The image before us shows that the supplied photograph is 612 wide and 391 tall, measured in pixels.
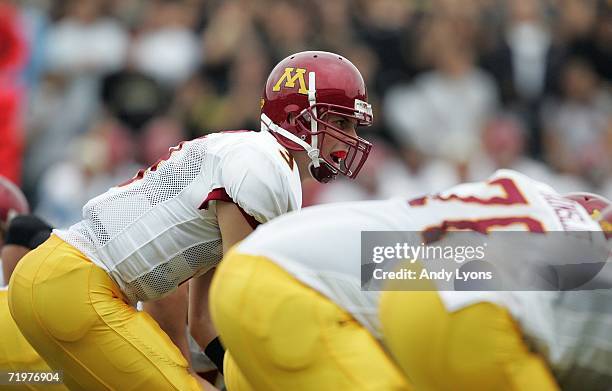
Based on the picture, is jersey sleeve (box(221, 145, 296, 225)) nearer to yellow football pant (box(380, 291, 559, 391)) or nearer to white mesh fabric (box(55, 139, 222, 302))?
white mesh fabric (box(55, 139, 222, 302))

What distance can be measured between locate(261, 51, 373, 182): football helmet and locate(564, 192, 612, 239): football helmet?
3.30ft

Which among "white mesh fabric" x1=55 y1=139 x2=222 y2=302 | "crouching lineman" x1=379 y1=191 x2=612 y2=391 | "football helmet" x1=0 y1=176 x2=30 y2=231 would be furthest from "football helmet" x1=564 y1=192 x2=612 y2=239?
"football helmet" x1=0 y1=176 x2=30 y2=231

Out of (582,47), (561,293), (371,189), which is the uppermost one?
(561,293)

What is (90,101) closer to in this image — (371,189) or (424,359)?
Answer: (371,189)

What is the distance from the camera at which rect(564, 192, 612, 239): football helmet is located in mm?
3697

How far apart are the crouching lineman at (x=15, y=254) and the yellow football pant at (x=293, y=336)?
5.07 feet

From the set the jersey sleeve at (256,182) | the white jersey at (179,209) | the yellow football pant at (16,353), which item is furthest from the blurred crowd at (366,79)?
the jersey sleeve at (256,182)

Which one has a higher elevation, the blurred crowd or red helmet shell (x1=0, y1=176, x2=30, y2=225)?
red helmet shell (x1=0, y1=176, x2=30, y2=225)

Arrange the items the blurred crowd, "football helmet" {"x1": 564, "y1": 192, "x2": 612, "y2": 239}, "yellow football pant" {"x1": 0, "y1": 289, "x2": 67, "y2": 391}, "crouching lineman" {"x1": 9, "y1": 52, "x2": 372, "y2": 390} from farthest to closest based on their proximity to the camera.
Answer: the blurred crowd < "yellow football pant" {"x1": 0, "y1": 289, "x2": 67, "y2": 391} < "crouching lineman" {"x1": 9, "y1": 52, "x2": 372, "y2": 390} < "football helmet" {"x1": 564, "y1": 192, "x2": 612, "y2": 239}

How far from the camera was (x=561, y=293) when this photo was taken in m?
3.55

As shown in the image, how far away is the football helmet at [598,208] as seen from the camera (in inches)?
146

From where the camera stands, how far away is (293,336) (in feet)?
11.8

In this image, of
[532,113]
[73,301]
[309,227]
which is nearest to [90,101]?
[532,113]

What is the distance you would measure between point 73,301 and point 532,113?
675 centimetres
